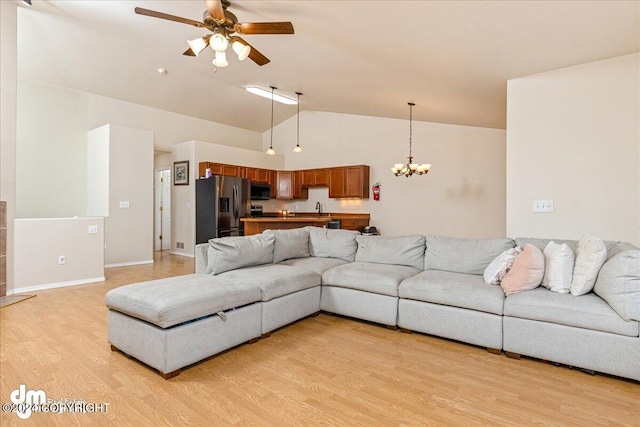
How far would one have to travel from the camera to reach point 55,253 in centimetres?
475

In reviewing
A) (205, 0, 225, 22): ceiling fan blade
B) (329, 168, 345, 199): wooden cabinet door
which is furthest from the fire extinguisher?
(205, 0, 225, 22): ceiling fan blade

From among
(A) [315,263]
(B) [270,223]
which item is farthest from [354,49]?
(B) [270,223]

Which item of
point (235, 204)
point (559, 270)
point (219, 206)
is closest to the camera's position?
point (559, 270)

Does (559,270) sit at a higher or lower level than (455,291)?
higher

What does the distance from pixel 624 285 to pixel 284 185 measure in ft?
24.6

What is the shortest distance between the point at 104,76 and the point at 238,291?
5.60 meters

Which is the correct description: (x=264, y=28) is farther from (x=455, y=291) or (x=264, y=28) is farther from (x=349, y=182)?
(x=349, y=182)

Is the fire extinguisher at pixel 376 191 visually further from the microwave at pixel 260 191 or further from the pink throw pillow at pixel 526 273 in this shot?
the pink throw pillow at pixel 526 273

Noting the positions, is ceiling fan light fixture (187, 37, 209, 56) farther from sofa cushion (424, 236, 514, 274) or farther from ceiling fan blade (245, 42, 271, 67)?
sofa cushion (424, 236, 514, 274)

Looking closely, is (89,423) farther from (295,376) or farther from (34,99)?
(34,99)

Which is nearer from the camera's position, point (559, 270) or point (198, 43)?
point (559, 270)

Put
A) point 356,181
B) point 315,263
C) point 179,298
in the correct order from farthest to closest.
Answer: point 356,181
point 315,263
point 179,298

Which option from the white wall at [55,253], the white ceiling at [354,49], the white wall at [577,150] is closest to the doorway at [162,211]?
the white ceiling at [354,49]

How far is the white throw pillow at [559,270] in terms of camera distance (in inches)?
101
